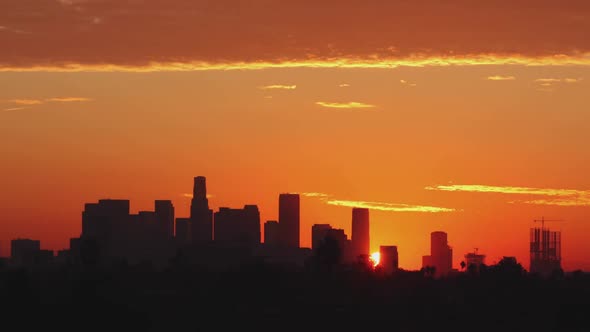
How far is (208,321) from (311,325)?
1458 cm

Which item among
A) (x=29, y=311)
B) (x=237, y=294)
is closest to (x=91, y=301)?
(x=29, y=311)

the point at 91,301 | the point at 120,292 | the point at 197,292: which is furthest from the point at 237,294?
the point at 91,301

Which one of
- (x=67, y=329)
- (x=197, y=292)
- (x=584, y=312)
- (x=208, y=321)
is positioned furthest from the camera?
(x=197, y=292)

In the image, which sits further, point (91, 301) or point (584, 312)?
point (584, 312)

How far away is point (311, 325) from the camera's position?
170750 millimetres

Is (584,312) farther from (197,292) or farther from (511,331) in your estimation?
(197,292)

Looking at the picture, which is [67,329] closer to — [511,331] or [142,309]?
[142,309]

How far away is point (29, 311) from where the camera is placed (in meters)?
154

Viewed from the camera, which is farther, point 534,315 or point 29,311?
point 534,315

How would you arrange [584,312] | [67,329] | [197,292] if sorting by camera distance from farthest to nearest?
[197,292] → [584,312] → [67,329]

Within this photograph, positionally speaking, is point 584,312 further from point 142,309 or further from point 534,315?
point 142,309

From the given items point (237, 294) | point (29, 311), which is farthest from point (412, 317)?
point (29, 311)

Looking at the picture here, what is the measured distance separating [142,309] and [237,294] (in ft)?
96.8

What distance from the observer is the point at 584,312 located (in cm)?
17838
